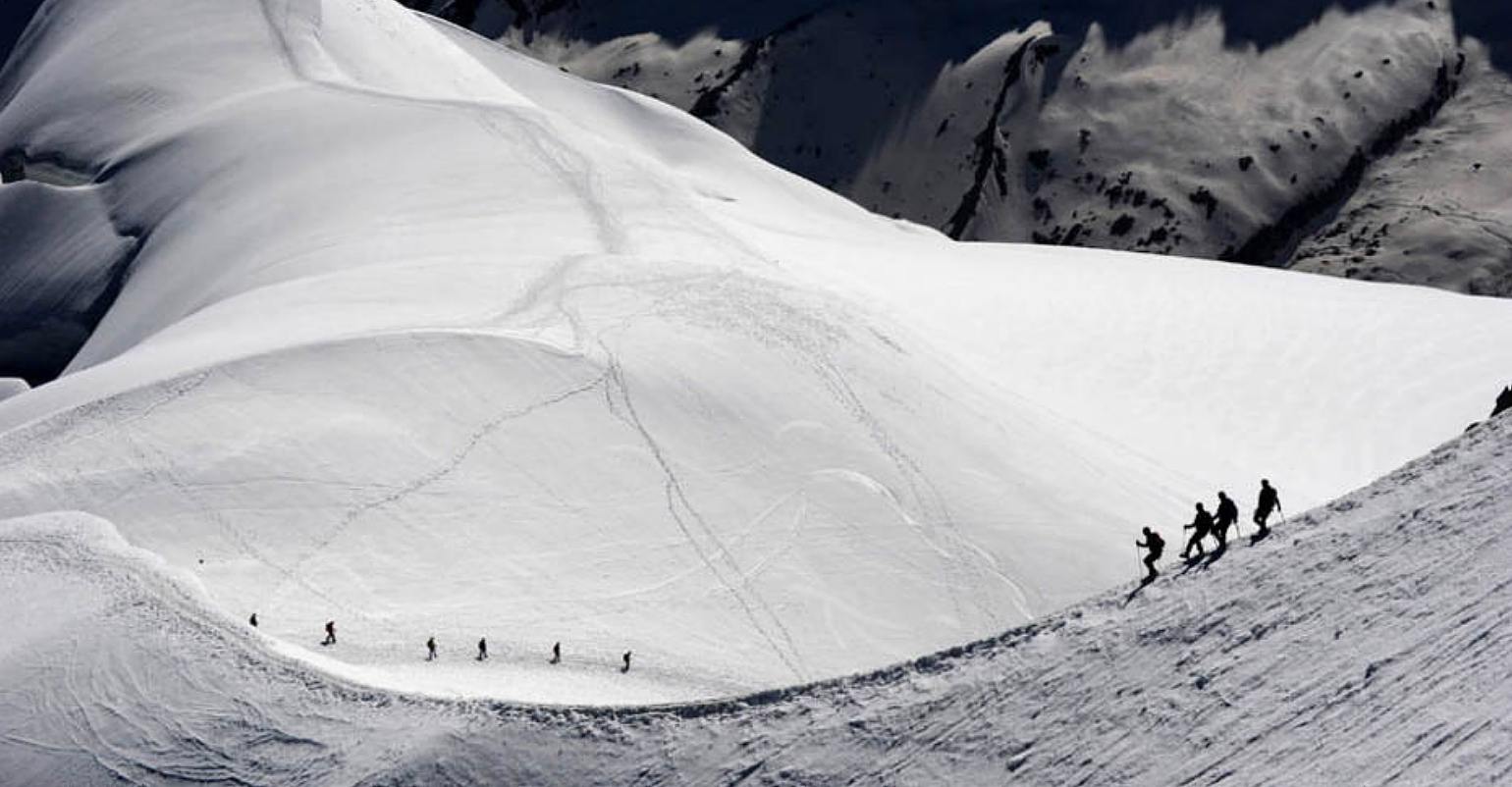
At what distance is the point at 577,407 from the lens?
5394cm

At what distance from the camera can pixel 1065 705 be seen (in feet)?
107

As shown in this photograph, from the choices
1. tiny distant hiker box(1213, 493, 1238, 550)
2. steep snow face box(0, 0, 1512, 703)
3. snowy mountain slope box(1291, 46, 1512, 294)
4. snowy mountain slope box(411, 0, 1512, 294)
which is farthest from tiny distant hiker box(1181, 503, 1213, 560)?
snowy mountain slope box(411, 0, 1512, 294)

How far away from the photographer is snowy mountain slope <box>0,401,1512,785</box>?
30.7 metres

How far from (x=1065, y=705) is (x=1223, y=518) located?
3920 mm

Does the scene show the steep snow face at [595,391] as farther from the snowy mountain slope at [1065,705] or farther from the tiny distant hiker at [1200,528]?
the tiny distant hiker at [1200,528]

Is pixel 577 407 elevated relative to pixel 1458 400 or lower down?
elevated

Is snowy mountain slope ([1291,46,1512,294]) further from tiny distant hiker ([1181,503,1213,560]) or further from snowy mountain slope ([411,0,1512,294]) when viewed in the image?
tiny distant hiker ([1181,503,1213,560])

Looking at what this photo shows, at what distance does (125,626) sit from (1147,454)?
30.6m

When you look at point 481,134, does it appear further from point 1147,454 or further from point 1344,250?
point 1344,250

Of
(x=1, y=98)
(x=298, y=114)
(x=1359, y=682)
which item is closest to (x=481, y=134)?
(x=298, y=114)

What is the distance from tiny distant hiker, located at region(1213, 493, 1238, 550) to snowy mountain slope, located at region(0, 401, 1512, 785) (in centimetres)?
54

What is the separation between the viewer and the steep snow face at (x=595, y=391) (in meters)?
46.0

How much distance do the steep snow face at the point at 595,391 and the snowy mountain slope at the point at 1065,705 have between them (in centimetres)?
230

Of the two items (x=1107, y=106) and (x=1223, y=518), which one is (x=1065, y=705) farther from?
(x=1107, y=106)
